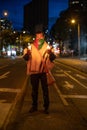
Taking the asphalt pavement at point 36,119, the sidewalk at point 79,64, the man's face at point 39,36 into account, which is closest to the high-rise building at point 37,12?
the sidewalk at point 79,64

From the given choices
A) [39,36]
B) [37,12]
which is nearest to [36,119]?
[39,36]

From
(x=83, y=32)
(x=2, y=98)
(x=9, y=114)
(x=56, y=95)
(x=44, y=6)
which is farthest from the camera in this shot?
(x=44, y=6)

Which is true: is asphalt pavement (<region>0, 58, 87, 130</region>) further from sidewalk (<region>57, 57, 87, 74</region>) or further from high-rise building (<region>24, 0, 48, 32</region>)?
high-rise building (<region>24, 0, 48, 32</region>)

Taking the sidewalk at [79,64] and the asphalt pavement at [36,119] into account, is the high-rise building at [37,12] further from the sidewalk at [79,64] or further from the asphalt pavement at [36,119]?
the asphalt pavement at [36,119]

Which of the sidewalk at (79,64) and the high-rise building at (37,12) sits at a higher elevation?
the high-rise building at (37,12)

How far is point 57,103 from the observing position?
14.2 meters

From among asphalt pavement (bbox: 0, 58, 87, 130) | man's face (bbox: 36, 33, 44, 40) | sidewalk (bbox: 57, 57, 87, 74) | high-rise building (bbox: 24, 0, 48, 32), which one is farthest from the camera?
high-rise building (bbox: 24, 0, 48, 32)

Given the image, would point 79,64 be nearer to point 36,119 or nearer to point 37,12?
point 36,119

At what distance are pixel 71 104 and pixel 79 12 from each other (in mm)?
116657

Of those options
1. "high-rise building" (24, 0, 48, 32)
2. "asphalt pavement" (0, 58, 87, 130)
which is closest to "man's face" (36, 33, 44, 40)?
"asphalt pavement" (0, 58, 87, 130)

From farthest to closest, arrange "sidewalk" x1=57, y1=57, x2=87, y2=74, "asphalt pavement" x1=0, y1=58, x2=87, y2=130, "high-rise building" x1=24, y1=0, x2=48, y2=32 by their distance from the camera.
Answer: "high-rise building" x1=24, y1=0, x2=48, y2=32
"sidewalk" x1=57, y1=57, x2=87, y2=74
"asphalt pavement" x1=0, y1=58, x2=87, y2=130

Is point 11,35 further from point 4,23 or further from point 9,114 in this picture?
point 9,114

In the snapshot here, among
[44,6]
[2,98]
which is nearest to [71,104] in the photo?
[2,98]

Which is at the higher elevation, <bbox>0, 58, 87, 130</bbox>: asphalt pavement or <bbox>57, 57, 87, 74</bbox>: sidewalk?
<bbox>0, 58, 87, 130</bbox>: asphalt pavement
